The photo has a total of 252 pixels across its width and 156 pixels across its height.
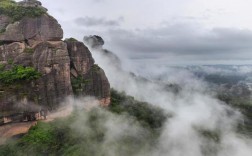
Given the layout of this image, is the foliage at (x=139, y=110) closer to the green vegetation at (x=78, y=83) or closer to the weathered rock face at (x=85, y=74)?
the weathered rock face at (x=85, y=74)

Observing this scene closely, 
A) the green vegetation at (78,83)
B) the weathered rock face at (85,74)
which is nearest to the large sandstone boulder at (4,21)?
the weathered rock face at (85,74)

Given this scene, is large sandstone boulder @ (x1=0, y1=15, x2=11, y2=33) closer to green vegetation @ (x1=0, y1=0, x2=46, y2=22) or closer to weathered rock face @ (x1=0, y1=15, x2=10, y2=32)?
weathered rock face @ (x1=0, y1=15, x2=10, y2=32)

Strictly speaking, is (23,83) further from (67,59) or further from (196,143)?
(196,143)

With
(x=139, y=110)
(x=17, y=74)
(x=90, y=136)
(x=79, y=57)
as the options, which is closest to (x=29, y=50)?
(x=17, y=74)

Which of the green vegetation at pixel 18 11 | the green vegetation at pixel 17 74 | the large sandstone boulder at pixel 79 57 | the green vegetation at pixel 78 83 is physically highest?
the green vegetation at pixel 18 11

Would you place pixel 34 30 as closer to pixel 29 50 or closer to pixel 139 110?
pixel 29 50

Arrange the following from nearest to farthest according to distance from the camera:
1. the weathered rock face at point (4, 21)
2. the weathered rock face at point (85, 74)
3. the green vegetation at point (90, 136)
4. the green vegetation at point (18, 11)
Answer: the green vegetation at point (90, 136) < the weathered rock face at point (4, 21) < the green vegetation at point (18, 11) < the weathered rock face at point (85, 74)
